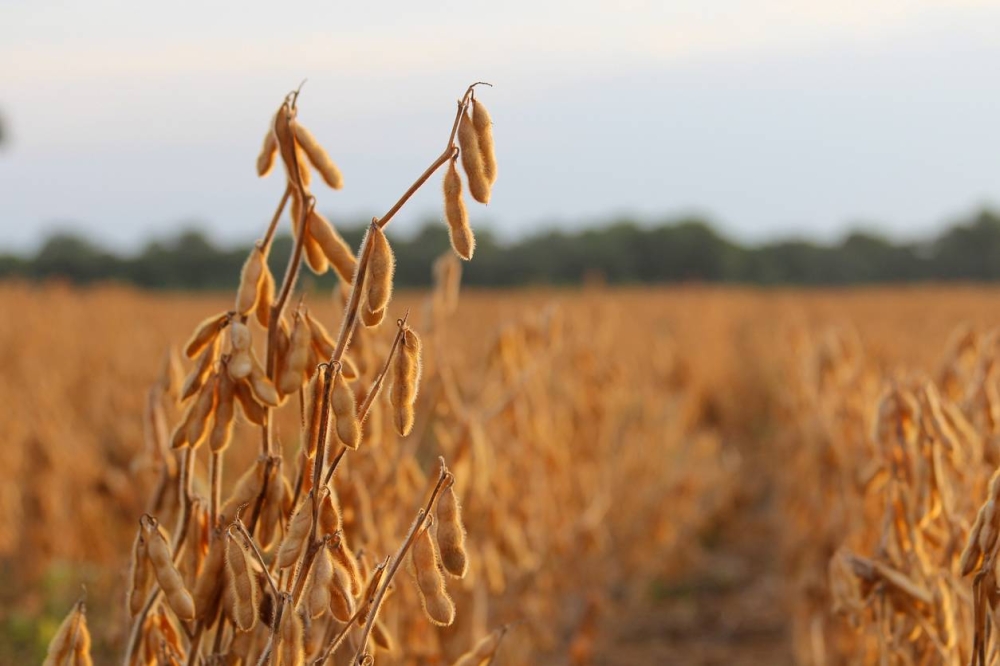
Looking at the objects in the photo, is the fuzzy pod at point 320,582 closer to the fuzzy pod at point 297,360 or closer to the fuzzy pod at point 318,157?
the fuzzy pod at point 297,360

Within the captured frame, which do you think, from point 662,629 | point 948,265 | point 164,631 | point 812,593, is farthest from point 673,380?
point 948,265

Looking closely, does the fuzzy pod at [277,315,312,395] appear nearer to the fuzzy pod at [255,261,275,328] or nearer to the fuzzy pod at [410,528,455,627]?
the fuzzy pod at [255,261,275,328]

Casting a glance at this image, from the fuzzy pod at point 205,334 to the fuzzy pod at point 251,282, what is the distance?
0.03 metres

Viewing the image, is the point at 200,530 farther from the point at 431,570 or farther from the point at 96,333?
the point at 96,333

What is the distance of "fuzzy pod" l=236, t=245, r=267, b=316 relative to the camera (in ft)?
3.34

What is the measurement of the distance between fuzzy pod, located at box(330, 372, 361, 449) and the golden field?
0.10 m

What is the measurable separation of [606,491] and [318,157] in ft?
9.34

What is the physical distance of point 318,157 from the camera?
3.26ft

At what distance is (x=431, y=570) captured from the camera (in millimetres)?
980

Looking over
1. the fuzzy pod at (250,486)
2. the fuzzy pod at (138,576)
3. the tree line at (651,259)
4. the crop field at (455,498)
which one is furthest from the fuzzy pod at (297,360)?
the tree line at (651,259)

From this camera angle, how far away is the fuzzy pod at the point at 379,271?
92cm

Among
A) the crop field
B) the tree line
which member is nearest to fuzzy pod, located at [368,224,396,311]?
the crop field

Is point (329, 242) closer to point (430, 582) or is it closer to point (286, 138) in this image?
point (286, 138)

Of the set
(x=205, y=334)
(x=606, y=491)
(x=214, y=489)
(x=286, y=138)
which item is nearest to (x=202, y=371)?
(x=205, y=334)
